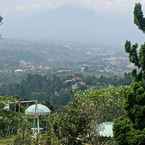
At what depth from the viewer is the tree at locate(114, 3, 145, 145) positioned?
1517cm

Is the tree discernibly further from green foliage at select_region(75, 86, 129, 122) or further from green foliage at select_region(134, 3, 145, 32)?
green foliage at select_region(75, 86, 129, 122)

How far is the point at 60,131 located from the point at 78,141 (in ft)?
2.41

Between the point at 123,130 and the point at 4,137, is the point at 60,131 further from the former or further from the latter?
the point at 4,137

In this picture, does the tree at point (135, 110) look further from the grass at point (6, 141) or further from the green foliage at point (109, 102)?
the grass at point (6, 141)

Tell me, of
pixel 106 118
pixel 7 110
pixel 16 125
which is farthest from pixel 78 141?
pixel 7 110

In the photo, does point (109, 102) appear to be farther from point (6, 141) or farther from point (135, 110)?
point (135, 110)

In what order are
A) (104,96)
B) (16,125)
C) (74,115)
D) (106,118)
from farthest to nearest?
(16,125) → (104,96) → (106,118) → (74,115)

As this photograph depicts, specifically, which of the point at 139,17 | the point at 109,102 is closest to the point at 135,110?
the point at 139,17

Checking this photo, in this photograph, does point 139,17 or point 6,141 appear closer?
point 139,17

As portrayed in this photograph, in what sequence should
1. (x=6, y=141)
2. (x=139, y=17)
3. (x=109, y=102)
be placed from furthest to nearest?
(x=6, y=141)
(x=109, y=102)
(x=139, y=17)

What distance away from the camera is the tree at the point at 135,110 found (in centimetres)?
1517

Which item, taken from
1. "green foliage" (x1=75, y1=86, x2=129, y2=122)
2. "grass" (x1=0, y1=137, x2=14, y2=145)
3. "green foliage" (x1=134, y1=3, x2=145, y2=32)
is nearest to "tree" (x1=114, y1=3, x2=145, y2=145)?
"green foliage" (x1=134, y1=3, x2=145, y2=32)

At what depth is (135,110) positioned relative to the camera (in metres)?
15.4

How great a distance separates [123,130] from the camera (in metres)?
15.4
